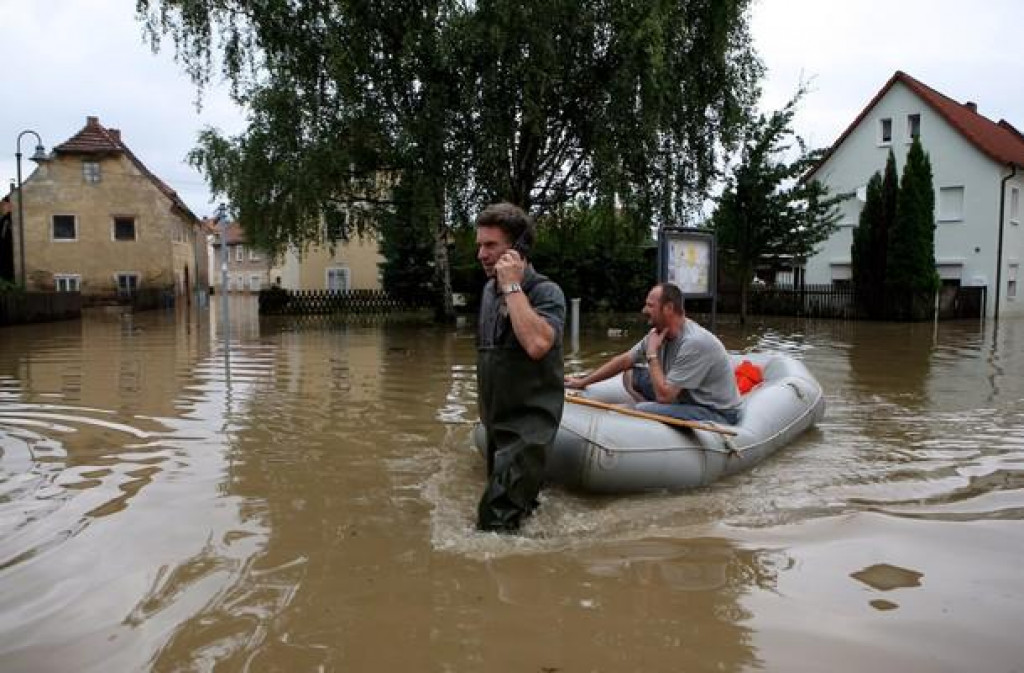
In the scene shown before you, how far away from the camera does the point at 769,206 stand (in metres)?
22.0

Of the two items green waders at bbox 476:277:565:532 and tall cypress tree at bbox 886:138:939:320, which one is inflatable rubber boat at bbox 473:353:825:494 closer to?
green waders at bbox 476:277:565:532

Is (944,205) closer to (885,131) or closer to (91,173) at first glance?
(885,131)

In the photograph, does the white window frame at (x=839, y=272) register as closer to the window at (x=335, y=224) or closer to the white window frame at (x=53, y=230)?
the window at (x=335, y=224)

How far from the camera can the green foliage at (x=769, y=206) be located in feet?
71.1

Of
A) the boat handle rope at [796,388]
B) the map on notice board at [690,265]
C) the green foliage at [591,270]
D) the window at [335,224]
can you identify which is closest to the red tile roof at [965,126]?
the green foliage at [591,270]

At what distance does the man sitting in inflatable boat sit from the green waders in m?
1.77

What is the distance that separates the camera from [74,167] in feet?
118

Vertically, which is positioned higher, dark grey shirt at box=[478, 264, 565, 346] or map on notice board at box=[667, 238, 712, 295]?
map on notice board at box=[667, 238, 712, 295]

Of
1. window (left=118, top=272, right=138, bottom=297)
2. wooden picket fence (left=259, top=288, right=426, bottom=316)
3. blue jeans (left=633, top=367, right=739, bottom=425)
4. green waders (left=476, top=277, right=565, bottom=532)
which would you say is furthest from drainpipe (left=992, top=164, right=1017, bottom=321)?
window (left=118, top=272, right=138, bottom=297)

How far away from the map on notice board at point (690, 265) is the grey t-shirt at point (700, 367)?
5684 millimetres

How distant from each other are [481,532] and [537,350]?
1069 millimetres

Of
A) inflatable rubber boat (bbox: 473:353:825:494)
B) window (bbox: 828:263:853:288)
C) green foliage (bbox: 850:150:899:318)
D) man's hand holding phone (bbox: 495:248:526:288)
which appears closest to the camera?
man's hand holding phone (bbox: 495:248:526:288)

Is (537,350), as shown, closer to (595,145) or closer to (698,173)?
(595,145)

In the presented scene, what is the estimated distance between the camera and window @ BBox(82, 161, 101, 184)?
36250mm
